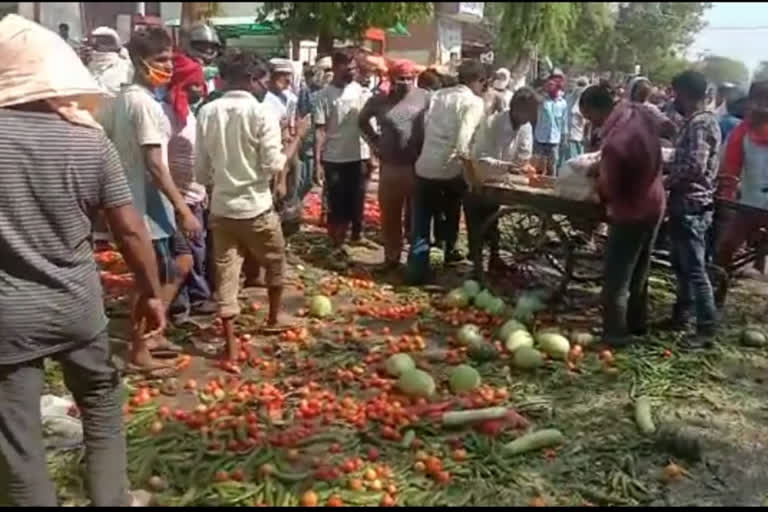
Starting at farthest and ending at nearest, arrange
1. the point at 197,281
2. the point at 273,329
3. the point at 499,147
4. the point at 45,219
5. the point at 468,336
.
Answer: the point at 499,147 → the point at 197,281 → the point at 273,329 → the point at 468,336 → the point at 45,219

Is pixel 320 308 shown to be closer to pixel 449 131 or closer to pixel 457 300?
pixel 457 300

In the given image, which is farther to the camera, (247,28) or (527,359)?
(247,28)

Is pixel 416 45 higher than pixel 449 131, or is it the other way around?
pixel 416 45

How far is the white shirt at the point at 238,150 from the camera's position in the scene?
529cm

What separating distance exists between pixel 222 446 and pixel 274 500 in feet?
1.82

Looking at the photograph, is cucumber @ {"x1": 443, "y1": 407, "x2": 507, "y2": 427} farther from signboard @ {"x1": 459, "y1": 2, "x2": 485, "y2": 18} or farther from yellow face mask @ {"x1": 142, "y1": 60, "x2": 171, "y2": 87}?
signboard @ {"x1": 459, "y1": 2, "x2": 485, "y2": 18}

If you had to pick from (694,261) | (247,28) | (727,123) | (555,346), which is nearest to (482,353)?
(555,346)

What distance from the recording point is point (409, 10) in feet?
63.0

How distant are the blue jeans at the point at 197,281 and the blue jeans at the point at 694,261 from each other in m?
3.38

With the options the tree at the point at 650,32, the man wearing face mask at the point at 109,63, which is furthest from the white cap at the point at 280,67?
the tree at the point at 650,32

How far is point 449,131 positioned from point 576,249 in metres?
1.45

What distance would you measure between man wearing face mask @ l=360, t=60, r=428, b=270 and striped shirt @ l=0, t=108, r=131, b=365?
4.47m

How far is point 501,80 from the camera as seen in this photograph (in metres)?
12.4

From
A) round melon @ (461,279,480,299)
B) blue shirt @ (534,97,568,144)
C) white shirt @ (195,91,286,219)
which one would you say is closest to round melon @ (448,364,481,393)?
white shirt @ (195,91,286,219)
